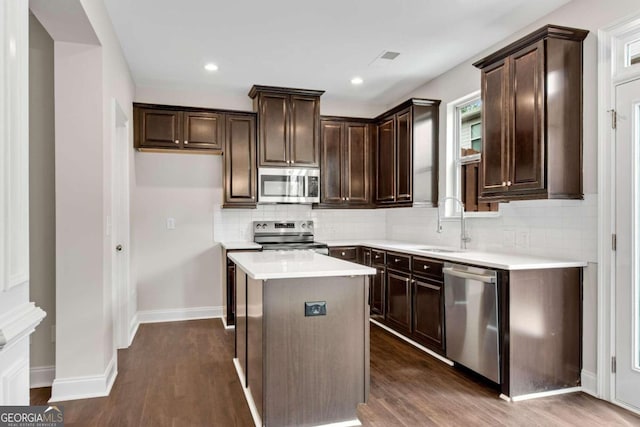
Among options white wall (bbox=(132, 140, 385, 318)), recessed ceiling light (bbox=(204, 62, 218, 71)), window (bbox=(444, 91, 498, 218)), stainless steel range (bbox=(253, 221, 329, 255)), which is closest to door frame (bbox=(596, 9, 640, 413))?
window (bbox=(444, 91, 498, 218))

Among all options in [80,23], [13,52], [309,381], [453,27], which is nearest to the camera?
[13,52]

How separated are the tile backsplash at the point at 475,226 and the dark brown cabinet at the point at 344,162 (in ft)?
1.23

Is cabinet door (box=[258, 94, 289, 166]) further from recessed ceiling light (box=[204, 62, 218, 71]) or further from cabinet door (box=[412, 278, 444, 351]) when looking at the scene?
cabinet door (box=[412, 278, 444, 351])

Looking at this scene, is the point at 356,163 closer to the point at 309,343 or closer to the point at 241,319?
the point at 241,319

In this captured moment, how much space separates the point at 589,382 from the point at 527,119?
1868mm

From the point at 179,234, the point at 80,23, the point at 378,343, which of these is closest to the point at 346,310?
the point at 378,343

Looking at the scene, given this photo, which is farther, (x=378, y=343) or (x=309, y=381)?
(x=378, y=343)

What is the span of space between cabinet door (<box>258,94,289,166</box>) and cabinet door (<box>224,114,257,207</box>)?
0.16 meters

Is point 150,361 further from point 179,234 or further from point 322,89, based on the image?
point 322,89

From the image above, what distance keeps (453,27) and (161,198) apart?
3.65 m

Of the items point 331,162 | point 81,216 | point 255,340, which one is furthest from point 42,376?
point 331,162

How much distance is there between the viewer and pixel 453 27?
3.35m

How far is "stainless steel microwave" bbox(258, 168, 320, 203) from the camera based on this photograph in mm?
4938

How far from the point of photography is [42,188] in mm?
2957
